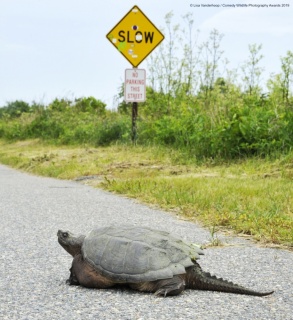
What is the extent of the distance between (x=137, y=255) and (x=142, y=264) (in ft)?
0.21

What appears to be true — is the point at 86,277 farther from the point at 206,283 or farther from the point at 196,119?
the point at 196,119

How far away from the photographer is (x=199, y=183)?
29.6ft

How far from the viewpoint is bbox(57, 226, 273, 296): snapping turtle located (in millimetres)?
3807

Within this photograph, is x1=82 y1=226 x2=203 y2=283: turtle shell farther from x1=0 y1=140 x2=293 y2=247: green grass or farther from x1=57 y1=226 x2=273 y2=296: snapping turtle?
x1=0 y1=140 x2=293 y2=247: green grass

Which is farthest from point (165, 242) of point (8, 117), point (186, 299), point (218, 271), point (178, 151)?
point (8, 117)

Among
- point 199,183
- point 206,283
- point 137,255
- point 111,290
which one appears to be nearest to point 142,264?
point 137,255

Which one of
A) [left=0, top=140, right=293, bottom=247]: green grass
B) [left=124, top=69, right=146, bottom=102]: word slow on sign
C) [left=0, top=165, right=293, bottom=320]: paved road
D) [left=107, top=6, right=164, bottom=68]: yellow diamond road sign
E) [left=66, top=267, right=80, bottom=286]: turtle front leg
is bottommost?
[left=0, top=165, right=293, bottom=320]: paved road

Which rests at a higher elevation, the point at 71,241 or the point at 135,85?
the point at 135,85

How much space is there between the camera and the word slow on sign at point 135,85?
661 inches

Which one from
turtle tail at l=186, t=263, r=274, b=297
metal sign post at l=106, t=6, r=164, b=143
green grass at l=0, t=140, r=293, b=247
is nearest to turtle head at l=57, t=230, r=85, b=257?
turtle tail at l=186, t=263, r=274, b=297

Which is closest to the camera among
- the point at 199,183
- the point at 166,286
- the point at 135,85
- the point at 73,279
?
the point at 166,286

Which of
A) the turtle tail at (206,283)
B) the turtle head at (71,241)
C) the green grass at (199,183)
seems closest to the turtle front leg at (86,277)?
the turtle head at (71,241)

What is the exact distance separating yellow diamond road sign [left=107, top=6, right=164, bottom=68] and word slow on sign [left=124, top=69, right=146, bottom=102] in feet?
1.04

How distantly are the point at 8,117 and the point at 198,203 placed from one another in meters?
27.1
